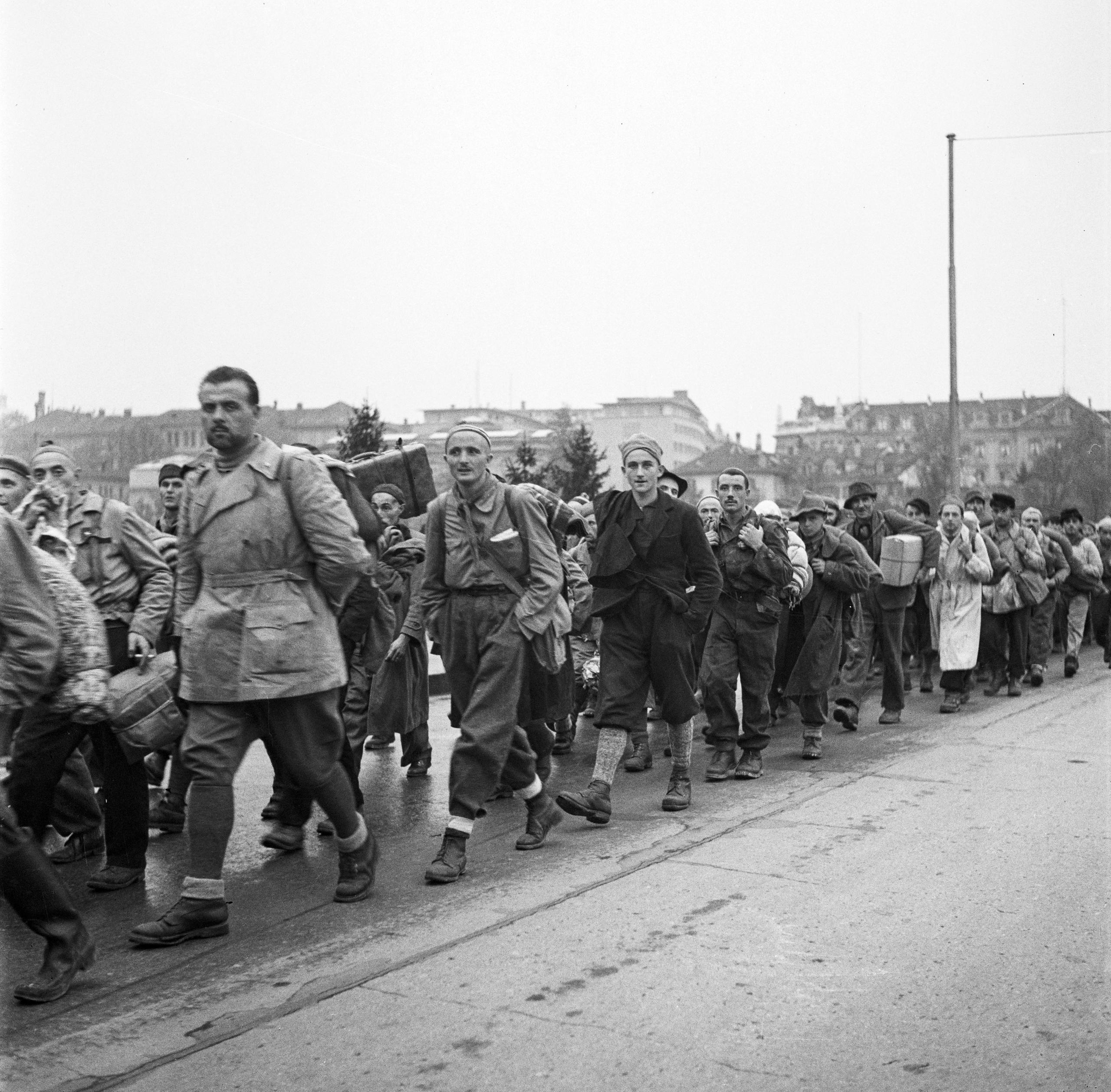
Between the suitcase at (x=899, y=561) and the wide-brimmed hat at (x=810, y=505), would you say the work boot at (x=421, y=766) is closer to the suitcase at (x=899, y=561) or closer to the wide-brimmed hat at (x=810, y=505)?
the wide-brimmed hat at (x=810, y=505)

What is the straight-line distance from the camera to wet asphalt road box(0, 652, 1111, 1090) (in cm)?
409

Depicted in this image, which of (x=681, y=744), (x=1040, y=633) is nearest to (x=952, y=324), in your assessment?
(x=1040, y=633)

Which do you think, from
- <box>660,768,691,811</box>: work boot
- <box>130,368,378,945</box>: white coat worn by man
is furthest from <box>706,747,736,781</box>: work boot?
<box>130,368,378,945</box>: white coat worn by man

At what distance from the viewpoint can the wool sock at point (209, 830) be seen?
16.6 ft

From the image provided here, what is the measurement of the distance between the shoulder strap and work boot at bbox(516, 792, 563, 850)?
38.0 inches

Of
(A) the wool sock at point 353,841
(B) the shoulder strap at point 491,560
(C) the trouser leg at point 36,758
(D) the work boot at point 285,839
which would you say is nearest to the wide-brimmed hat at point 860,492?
(B) the shoulder strap at point 491,560

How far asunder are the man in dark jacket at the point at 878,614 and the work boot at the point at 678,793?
3341 mm

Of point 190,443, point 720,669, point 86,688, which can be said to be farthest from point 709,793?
point 190,443

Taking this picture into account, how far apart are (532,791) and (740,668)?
2542 mm

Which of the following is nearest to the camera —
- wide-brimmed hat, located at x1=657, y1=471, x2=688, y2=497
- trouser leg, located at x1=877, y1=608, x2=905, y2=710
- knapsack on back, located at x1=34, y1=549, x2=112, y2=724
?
knapsack on back, located at x1=34, y1=549, x2=112, y2=724

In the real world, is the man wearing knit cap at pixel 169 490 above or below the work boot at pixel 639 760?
above

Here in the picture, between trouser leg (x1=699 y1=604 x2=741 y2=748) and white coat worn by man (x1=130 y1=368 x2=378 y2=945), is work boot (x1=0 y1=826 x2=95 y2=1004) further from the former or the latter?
trouser leg (x1=699 y1=604 x2=741 y2=748)

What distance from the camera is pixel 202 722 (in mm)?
5121

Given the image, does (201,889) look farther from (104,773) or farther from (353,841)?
(104,773)
